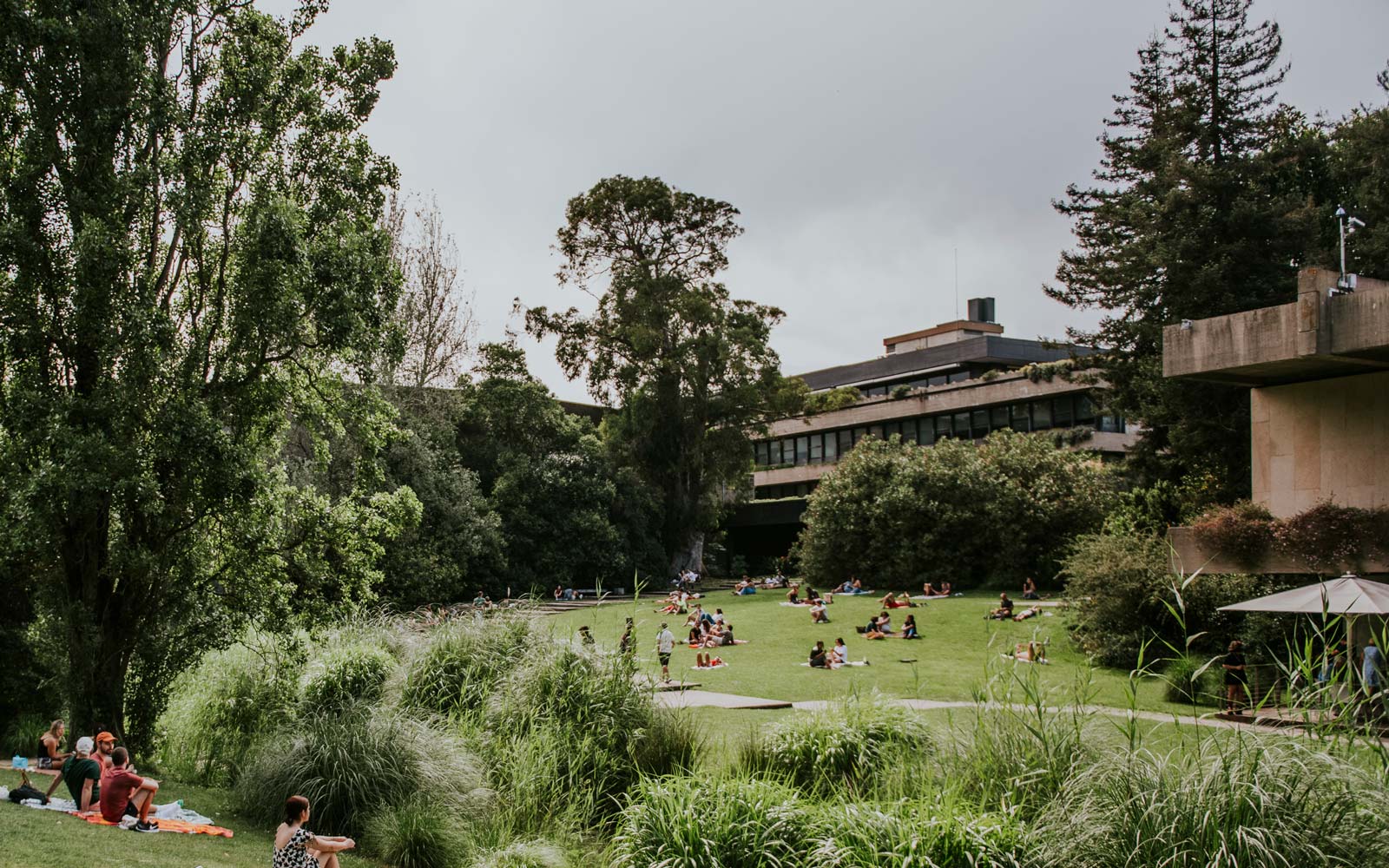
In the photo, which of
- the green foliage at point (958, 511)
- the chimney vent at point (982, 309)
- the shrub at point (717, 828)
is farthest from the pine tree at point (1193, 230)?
the chimney vent at point (982, 309)

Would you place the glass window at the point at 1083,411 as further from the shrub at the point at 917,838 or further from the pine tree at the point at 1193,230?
the shrub at the point at 917,838

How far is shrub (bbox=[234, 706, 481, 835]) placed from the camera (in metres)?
11.3

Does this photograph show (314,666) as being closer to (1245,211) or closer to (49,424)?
(49,424)

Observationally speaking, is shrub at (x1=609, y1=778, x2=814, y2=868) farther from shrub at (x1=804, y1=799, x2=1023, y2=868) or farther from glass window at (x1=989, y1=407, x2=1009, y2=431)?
glass window at (x1=989, y1=407, x2=1009, y2=431)

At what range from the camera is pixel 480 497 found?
149ft

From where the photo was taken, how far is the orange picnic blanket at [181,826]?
1079cm

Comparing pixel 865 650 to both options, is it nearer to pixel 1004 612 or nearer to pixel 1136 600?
pixel 1004 612

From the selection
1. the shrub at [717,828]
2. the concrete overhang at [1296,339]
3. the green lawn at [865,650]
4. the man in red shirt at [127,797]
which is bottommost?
the green lawn at [865,650]

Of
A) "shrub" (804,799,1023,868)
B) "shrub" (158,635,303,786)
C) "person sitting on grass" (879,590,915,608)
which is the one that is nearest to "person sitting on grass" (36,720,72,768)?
"shrub" (158,635,303,786)

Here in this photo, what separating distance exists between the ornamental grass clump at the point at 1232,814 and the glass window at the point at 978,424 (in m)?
49.3

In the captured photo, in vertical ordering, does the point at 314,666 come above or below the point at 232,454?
below

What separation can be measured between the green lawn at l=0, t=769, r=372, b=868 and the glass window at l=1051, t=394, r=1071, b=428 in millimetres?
46099

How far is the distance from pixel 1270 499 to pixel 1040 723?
15.9 meters

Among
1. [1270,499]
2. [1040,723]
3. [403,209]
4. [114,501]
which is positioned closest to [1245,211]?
[1270,499]
